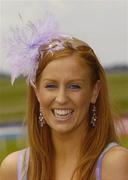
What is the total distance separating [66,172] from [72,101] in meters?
0.25

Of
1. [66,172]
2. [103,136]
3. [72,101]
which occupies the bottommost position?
[66,172]

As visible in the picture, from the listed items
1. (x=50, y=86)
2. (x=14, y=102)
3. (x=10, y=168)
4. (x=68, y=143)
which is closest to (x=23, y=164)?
(x=10, y=168)

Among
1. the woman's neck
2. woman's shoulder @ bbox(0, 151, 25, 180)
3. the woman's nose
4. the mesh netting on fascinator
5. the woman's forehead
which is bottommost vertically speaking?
woman's shoulder @ bbox(0, 151, 25, 180)

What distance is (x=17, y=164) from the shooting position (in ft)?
5.44

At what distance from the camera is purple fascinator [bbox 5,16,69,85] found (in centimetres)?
157

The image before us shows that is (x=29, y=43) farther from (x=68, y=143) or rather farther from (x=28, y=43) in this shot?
(x=68, y=143)

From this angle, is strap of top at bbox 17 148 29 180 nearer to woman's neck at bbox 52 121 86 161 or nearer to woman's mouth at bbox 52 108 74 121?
woman's neck at bbox 52 121 86 161

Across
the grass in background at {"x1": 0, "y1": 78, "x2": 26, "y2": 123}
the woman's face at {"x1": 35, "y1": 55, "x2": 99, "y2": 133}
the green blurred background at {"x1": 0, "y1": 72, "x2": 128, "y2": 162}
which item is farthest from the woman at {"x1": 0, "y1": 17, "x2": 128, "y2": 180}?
the grass in background at {"x1": 0, "y1": 78, "x2": 26, "y2": 123}

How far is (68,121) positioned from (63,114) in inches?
1.1

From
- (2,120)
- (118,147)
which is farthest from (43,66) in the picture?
(2,120)

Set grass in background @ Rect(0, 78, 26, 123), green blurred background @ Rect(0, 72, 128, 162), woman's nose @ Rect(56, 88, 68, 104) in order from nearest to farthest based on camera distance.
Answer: woman's nose @ Rect(56, 88, 68, 104), green blurred background @ Rect(0, 72, 128, 162), grass in background @ Rect(0, 78, 26, 123)

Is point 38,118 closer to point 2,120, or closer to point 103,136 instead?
point 103,136

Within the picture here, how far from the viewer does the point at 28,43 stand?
1579 mm

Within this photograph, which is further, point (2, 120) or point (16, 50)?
point (2, 120)
